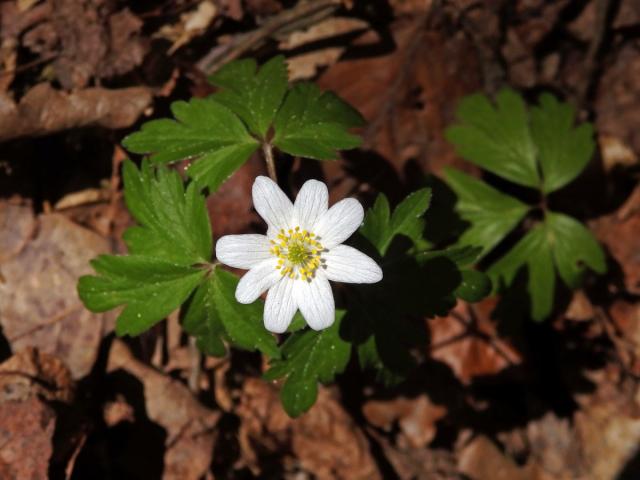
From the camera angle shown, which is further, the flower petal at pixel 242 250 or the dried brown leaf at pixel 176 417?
the dried brown leaf at pixel 176 417

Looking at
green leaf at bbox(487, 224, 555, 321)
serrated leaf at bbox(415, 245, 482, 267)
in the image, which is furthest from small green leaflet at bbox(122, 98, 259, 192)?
green leaf at bbox(487, 224, 555, 321)

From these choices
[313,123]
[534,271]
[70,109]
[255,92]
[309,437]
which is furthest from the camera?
[309,437]

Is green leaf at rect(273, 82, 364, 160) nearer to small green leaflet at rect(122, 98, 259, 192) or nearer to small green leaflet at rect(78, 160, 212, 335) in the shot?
small green leaflet at rect(122, 98, 259, 192)

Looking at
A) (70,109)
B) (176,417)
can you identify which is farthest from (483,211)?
(70,109)

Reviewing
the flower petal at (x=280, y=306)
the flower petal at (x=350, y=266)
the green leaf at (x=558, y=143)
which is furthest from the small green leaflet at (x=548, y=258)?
the flower petal at (x=280, y=306)

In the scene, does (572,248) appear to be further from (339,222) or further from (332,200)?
(339,222)

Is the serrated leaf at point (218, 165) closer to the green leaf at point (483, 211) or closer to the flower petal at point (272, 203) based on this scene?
the flower petal at point (272, 203)

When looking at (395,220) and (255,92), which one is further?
(255,92)
